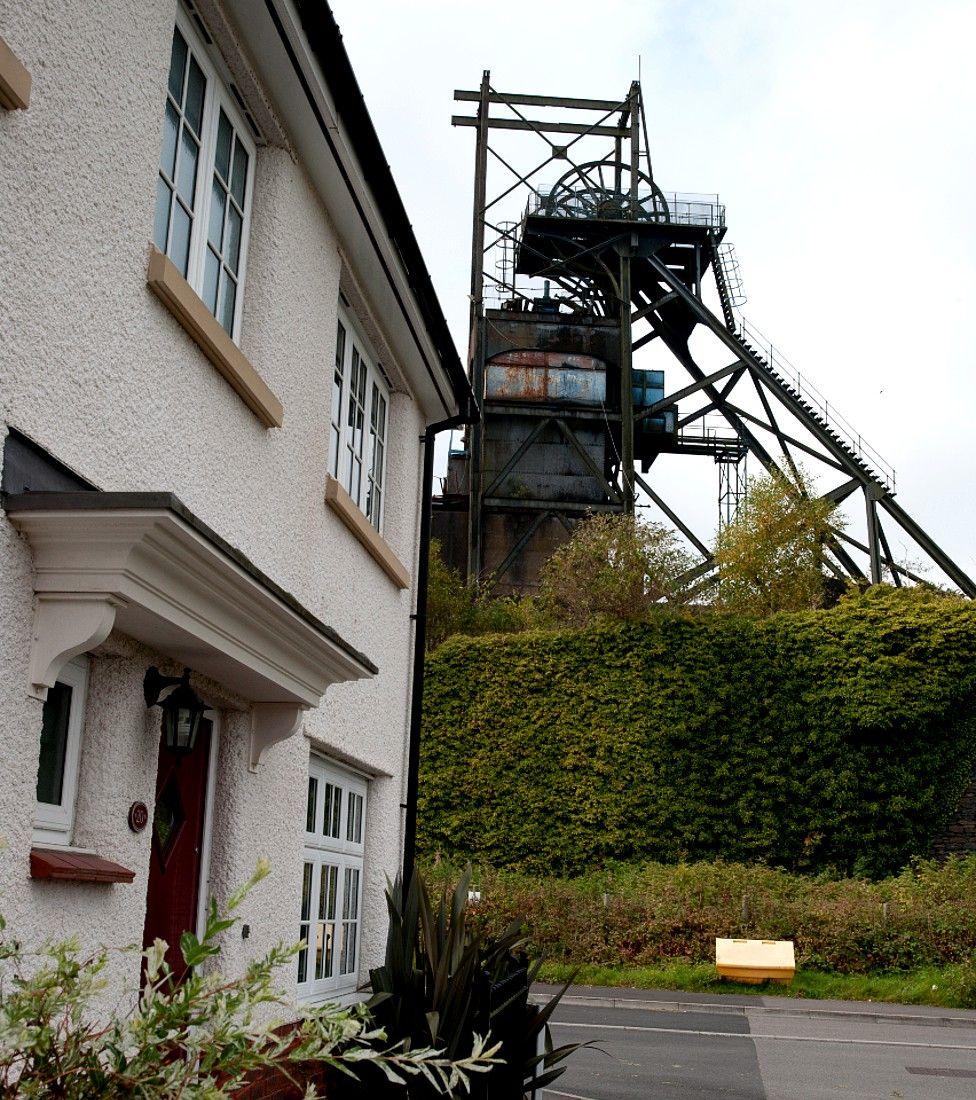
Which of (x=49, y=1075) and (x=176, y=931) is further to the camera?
(x=176, y=931)

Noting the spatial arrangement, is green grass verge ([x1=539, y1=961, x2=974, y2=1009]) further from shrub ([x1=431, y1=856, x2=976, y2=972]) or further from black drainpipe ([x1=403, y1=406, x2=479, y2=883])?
black drainpipe ([x1=403, y1=406, x2=479, y2=883])

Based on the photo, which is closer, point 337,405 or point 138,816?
point 138,816

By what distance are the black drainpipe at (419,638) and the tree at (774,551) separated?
17.3m

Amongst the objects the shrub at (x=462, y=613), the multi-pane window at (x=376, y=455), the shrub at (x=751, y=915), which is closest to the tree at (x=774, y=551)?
the shrub at (x=462, y=613)

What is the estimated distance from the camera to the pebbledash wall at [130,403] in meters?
4.28

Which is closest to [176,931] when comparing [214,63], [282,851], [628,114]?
[282,851]

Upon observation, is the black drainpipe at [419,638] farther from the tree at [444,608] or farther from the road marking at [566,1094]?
the tree at [444,608]

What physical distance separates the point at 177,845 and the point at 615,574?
2027cm

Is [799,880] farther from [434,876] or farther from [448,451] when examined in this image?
[448,451]

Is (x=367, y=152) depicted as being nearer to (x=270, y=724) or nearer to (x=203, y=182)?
(x=203, y=182)

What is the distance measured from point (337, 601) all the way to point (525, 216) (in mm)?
31711

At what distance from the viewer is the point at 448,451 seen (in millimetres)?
37438

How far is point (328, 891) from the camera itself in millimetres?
8664

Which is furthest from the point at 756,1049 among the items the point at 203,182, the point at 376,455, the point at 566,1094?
the point at 203,182
